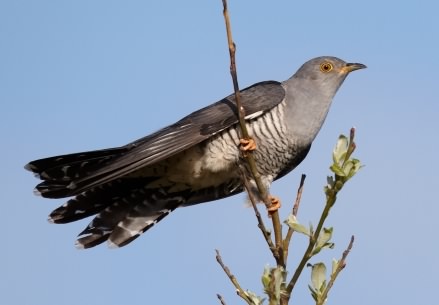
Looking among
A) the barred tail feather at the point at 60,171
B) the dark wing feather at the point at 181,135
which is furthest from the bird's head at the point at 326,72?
the barred tail feather at the point at 60,171

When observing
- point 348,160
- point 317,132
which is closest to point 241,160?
point 317,132

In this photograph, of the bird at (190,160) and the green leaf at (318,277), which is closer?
the green leaf at (318,277)

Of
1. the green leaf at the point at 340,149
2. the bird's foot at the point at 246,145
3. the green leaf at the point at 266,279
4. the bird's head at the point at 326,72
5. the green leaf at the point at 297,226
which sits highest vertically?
the bird's head at the point at 326,72

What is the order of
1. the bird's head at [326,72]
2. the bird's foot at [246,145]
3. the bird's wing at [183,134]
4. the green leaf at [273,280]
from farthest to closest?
the bird's head at [326,72] < the bird's wing at [183,134] < the bird's foot at [246,145] < the green leaf at [273,280]

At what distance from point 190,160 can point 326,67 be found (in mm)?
1328

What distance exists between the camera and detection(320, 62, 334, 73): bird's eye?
568 centimetres

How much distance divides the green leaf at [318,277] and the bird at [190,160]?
2577 mm

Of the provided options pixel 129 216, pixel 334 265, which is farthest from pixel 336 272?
pixel 129 216

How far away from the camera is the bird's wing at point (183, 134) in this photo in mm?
4660

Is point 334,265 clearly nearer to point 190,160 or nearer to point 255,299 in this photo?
point 255,299

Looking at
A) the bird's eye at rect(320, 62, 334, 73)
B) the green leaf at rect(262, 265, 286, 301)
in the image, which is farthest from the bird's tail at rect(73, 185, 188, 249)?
the green leaf at rect(262, 265, 286, 301)

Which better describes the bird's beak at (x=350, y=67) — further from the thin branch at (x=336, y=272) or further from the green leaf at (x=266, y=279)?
the green leaf at (x=266, y=279)

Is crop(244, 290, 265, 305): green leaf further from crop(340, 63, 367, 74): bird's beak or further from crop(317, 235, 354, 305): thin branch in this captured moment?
crop(340, 63, 367, 74): bird's beak

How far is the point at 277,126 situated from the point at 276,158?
8.8 inches
